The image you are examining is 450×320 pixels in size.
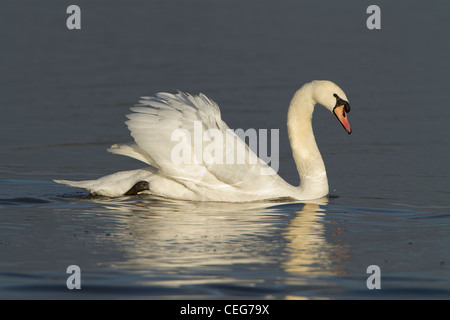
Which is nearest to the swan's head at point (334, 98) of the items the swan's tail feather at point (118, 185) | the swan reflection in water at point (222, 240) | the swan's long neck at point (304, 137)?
the swan's long neck at point (304, 137)

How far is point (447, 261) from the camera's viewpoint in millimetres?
7684

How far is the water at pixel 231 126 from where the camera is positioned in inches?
284

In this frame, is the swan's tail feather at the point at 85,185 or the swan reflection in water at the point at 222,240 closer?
the swan reflection in water at the point at 222,240

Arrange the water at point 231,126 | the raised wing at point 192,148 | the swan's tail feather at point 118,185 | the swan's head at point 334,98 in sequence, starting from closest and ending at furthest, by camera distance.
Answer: the water at point 231,126, the raised wing at point 192,148, the swan's tail feather at point 118,185, the swan's head at point 334,98

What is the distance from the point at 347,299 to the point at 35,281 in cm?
235

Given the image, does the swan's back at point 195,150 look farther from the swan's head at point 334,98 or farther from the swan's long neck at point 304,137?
the swan's head at point 334,98

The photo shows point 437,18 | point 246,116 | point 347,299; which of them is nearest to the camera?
point 347,299

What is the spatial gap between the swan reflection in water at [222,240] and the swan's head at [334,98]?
1.07 meters

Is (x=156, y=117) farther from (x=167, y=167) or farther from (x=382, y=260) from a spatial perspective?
(x=382, y=260)

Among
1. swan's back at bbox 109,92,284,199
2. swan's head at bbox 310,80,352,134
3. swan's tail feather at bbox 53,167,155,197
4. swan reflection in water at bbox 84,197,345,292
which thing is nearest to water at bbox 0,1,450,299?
swan reflection in water at bbox 84,197,345,292

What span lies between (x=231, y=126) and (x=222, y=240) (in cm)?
546

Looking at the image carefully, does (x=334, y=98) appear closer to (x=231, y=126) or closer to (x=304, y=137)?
(x=304, y=137)

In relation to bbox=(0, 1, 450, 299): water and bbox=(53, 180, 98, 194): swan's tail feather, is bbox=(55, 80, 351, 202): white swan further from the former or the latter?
bbox=(0, 1, 450, 299): water

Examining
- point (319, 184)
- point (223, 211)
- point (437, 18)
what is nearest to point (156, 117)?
point (223, 211)
